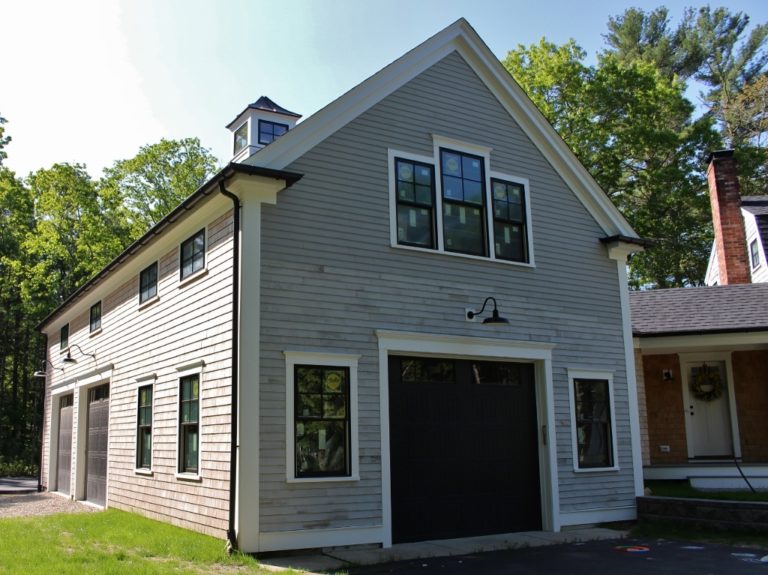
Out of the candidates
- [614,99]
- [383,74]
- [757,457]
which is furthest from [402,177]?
[614,99]

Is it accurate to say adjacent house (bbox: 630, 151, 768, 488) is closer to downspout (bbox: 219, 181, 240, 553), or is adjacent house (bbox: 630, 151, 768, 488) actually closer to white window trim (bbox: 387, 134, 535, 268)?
white window trim (bbox: 387, 134, 535, 268)

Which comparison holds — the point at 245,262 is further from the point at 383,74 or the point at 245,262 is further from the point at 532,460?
the point at 532,460

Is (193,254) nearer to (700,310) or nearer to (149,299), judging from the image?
(149,299)

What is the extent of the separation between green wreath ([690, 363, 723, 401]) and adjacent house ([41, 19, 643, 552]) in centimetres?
387

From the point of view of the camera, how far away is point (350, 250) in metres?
10.4

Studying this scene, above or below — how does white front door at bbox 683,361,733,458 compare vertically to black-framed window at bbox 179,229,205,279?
below

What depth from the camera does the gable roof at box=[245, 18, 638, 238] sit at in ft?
33.7

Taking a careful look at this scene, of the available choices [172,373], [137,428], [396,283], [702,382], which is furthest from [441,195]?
[702,382]

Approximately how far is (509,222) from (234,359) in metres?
5.34

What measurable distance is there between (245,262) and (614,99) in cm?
2424

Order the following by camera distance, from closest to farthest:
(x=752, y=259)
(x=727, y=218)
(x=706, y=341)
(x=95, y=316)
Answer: (x=706, y=341) → (x=95, y=316) → (x=727, y=218) → (x=752, y=259)

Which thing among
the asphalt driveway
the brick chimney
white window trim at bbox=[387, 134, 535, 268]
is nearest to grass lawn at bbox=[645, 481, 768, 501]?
the asphalt driveway

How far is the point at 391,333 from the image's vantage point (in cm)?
1046

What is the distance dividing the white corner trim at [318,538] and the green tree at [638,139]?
22.6 m
